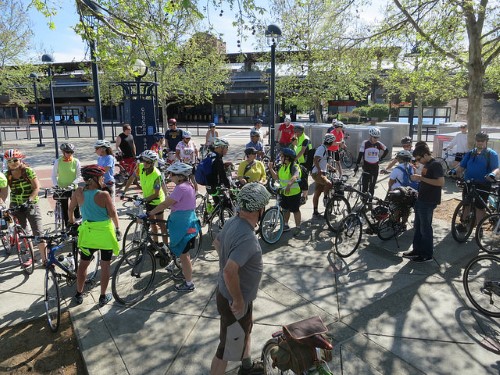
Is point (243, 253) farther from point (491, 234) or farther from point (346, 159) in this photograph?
point (346, 159)

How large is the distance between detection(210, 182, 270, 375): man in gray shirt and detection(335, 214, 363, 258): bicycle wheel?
3271 millimetres

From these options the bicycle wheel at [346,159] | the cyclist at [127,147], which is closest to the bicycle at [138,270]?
the cyclist at [127,147]

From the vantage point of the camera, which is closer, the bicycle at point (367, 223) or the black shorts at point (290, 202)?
the bicycle at point (367, 223)

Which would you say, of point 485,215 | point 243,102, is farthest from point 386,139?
point 243,102

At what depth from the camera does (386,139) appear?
645 inches

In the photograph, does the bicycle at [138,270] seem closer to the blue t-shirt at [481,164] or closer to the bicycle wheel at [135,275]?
the bicycle wheel at [135,275]

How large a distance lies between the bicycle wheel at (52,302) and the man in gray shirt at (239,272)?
6.99 feet

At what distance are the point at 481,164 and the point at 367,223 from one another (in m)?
2.25

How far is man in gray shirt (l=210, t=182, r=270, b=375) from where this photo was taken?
2730 mm

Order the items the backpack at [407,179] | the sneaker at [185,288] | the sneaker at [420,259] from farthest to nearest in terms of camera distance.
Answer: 1. the backpack at [407,179]
2. the sneaker at [420,259]
3. the sneaker at [185,288]

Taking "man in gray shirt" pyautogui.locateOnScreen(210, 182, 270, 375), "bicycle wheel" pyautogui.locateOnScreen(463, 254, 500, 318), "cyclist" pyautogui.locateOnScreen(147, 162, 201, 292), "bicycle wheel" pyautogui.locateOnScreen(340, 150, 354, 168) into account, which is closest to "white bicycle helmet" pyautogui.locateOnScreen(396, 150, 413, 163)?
"bicycle wheel" pyautogui.locateOnScreen(463, 254, 500, 318)

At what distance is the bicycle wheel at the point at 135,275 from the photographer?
471 cm

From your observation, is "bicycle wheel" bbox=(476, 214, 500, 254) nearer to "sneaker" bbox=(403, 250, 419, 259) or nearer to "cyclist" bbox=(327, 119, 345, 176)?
"sneaker" bbox=(403, 250, 419, 259)

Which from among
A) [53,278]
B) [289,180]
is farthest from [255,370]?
[289,180]
